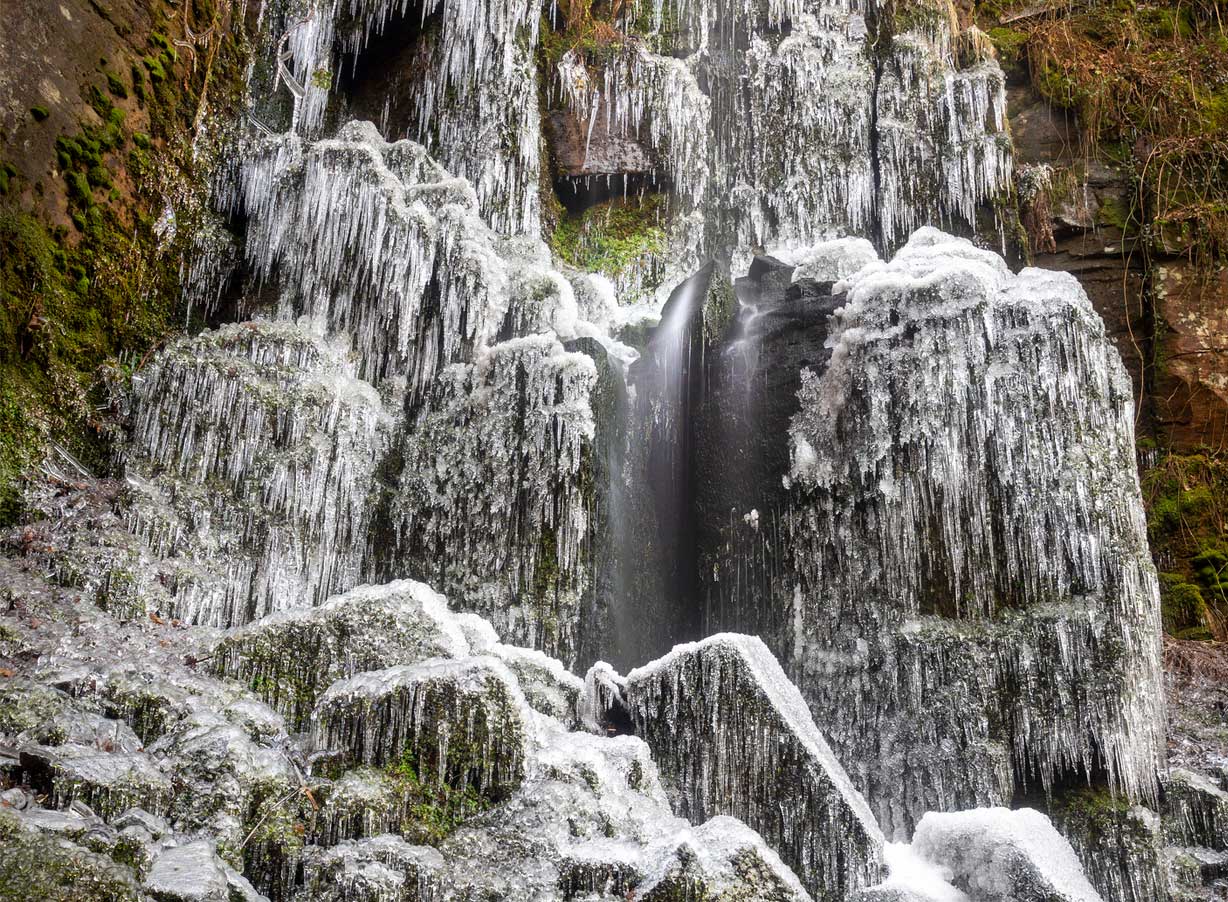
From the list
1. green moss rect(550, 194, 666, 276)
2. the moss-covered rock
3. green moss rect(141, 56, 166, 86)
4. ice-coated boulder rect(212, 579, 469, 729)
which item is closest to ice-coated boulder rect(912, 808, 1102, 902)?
ice-coated boulder rect(212, 579, 469, 729)

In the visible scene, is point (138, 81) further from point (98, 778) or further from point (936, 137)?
point (936, 137)

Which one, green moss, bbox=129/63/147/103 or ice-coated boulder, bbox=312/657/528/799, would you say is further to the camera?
green moss, bbox=129/63/147/103

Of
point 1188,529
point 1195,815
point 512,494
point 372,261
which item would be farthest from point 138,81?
point 1188,529

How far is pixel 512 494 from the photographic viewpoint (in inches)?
287

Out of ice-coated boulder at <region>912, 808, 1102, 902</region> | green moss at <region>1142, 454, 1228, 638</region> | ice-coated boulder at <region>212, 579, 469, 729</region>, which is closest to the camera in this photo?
ice-coated boulder at <region>912, 808, 1102, 902</region>

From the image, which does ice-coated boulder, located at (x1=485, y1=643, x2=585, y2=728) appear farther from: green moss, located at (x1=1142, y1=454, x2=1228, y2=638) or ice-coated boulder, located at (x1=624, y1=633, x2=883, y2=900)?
green moss, located at (x1=1142, y1=454, x2=1228, y2=638)

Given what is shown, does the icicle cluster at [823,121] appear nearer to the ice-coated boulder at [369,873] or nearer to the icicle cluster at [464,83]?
the icicle cluster at [464,83]

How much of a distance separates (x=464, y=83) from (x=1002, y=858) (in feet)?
30.0

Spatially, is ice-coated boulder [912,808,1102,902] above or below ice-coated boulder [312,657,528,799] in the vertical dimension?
below

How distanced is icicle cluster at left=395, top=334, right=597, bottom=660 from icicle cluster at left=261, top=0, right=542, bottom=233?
3.05 metres

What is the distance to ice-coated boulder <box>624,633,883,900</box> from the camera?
4.71m

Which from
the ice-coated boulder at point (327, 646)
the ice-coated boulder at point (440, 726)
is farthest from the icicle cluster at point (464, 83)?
the ice-coated boulder at point (440, 726)

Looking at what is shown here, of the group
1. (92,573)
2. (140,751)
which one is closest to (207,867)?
(140,751)

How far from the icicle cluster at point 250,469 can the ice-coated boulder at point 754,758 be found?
9.83 feet
